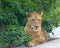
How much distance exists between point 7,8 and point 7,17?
277 millimetres

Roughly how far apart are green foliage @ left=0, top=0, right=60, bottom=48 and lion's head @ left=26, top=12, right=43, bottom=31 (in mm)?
170

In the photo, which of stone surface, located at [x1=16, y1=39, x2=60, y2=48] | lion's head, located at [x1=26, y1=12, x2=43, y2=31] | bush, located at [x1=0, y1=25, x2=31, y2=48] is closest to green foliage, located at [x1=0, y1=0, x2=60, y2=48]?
bush, located at [x1=0, y1=25, x2=31, y2=48]

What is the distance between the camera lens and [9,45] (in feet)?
28.2

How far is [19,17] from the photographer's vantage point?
9.55m

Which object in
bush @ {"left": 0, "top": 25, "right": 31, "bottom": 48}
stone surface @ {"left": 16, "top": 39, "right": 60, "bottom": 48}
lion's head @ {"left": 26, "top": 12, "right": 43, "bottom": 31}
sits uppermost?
lion's head @ {"left": 26, "top": 12, "right": 43, "bottom": 31}

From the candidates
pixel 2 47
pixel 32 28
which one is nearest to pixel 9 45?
pixel 2 47

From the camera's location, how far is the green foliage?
8.33m

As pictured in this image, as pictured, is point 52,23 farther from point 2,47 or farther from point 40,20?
point 2,47

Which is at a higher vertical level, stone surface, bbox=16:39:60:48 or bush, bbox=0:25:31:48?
bush, bbox=0:25:31:48

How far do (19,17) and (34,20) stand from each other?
1.72 ft

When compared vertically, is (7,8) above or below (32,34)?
above

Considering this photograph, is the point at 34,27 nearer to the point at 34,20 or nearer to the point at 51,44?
the point at 34,20

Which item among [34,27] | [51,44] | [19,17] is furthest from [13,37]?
[51,44]

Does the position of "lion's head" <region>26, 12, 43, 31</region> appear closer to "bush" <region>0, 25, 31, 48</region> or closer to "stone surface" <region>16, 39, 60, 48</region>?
"stone surface" <region>16, 39, 60, 48</region>
